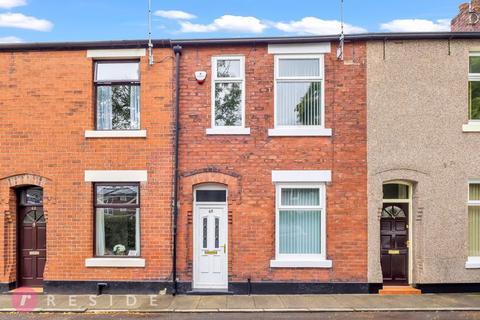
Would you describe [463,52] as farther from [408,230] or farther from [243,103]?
[243,103]

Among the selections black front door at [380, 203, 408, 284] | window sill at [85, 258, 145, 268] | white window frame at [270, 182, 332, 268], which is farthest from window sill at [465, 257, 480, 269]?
window sill at [85, 258, 145, 268]

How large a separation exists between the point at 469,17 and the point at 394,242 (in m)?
7.18

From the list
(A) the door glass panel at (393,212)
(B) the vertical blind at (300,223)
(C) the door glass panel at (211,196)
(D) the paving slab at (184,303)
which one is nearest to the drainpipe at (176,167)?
(D) the paving slab at (184,303)

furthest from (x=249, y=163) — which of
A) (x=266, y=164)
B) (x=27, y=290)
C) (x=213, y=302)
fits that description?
(x=27, y=290)

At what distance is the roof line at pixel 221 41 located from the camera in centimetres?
1153

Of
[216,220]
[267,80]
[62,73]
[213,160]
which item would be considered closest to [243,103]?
[267,80]

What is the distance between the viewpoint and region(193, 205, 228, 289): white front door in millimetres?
11695

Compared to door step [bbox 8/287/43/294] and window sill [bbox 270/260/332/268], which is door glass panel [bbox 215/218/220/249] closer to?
window sill [bbox 270/260/332/268]

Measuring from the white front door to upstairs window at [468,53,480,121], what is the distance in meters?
7.01

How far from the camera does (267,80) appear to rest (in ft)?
38.6

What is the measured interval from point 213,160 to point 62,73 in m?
4.63

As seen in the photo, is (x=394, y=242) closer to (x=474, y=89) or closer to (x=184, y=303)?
(x=474, y=89)

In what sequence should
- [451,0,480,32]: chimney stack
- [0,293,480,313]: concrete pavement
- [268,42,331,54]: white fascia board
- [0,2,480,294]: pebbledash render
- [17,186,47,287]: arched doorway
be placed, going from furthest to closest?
[451,0,480,32]: chimney stack
[17,186,47,287]: arched doorway
[268,42,331,54]: white fascia board
[0,2,480,294]: pebbledash render
[0,293,480,313]: concrete pavement

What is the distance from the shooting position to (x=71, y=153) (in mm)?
11766
